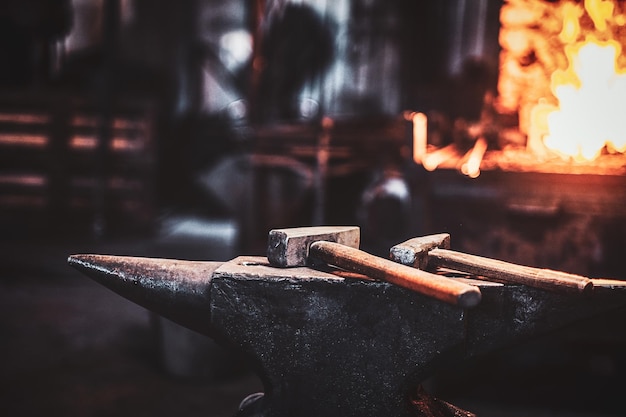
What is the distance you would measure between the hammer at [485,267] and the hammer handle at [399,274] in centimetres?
11

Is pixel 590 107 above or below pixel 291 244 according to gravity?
above

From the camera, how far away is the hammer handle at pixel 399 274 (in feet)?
3.98

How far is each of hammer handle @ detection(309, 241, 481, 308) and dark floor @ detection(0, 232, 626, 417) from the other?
6.28 ft

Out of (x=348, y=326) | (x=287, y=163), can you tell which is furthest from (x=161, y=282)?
(x=287, y=163)

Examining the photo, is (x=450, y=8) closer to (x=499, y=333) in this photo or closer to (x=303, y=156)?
(x=303, y=156)

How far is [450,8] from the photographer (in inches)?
240

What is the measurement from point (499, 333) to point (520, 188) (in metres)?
1.89

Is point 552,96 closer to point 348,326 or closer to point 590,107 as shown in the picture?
point 590,107

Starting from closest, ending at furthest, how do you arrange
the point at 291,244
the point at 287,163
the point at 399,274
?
the point at 399,274
the point at 291,244
the point at 287,163

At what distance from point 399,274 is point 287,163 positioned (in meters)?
4.54

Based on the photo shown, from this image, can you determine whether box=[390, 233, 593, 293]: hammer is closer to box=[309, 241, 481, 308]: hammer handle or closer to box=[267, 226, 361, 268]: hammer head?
box=[309, 241, 481, 308]: hammer handle

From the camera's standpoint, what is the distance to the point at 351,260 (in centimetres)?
148

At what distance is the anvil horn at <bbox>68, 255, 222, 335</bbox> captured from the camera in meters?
1.56

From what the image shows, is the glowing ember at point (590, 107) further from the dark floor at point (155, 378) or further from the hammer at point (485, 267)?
the hammer at point (485, 267)
